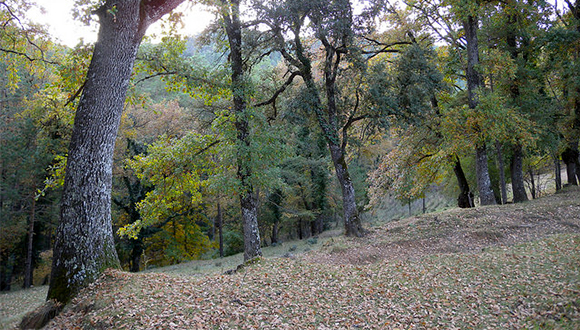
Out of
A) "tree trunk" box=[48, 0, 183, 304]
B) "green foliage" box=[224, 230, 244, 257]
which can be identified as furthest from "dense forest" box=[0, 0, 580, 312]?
"green foliage" box=[224, 230, 244, 257]

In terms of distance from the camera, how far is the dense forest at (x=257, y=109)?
19.7 ft

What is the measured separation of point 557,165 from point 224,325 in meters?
27.2

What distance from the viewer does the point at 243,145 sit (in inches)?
363

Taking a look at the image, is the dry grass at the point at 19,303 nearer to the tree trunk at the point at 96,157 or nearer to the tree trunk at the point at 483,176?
the tree trunk at the point at 96,157

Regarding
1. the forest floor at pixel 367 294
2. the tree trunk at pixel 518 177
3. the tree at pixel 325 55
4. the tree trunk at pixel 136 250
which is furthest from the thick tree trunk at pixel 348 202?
the tree trunk at pixel 136 250

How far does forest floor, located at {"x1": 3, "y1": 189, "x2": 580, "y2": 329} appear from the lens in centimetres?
506

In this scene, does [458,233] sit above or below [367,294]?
above

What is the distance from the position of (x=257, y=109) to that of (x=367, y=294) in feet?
21.4

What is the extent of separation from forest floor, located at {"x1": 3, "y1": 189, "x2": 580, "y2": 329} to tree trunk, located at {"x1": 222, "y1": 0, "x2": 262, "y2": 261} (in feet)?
5.19

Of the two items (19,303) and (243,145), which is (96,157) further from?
(19,303)

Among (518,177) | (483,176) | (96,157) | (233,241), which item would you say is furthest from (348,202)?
(233,241)

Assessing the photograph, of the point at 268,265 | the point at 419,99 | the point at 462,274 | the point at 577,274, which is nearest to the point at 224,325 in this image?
the point at 268,265

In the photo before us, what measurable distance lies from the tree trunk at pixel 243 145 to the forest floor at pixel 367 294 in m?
1.58

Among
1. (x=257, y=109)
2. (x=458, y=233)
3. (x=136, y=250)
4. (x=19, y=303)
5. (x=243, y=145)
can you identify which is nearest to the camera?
(x=243, y=145)
